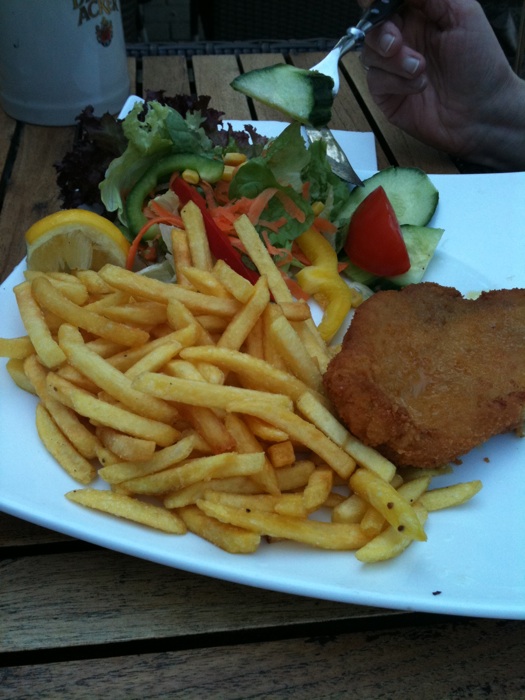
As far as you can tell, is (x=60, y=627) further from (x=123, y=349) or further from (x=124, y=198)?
(x=124, y=198)

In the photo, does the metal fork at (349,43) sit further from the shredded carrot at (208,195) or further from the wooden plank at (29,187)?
the wooden plank at (29,187)

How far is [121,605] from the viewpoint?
1.27 metres

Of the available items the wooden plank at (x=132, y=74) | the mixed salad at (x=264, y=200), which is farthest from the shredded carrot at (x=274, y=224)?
the wooden plank at (x=132, y=74)

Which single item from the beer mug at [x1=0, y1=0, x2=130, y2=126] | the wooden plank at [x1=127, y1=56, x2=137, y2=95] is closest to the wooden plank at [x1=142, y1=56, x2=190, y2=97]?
the wooden plank at [x1=127, y1=56, x2=137, y2=95]

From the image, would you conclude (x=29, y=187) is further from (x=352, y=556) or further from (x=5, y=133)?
(x=352, y=556)

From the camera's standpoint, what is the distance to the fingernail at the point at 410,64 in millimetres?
2820

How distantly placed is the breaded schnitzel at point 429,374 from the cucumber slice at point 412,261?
40 cm

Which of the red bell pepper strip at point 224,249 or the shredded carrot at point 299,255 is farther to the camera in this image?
the shredded carrot at point 299,255

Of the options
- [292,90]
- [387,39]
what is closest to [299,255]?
[292,90]

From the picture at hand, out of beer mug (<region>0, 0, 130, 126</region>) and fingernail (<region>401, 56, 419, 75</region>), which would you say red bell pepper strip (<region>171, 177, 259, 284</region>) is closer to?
beer mug (<region>0, 0, 130, 126</region>)

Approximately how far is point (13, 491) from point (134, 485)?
0.25 meters

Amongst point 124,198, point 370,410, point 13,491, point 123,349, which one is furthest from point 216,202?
point 13,491

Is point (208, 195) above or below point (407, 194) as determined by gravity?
above

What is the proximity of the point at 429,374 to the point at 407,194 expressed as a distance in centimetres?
112
